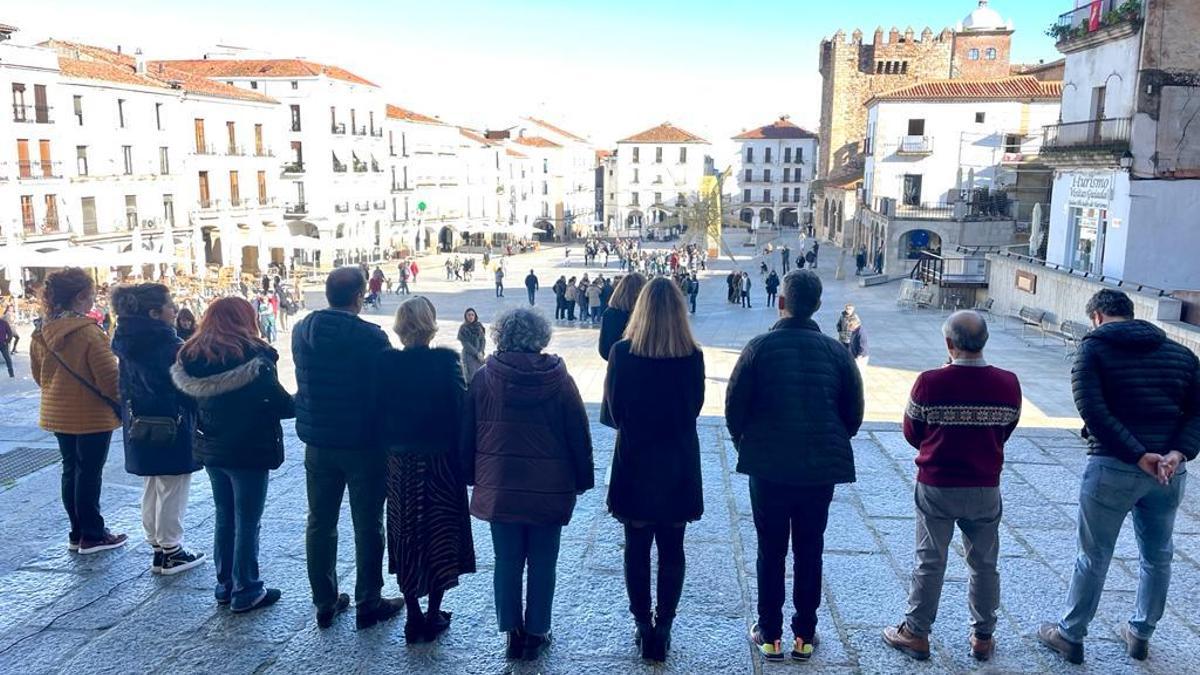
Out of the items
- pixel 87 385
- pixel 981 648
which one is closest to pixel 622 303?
pixel 981 648

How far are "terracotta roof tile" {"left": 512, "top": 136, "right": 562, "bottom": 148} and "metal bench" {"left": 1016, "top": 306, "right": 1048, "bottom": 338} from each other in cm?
5961

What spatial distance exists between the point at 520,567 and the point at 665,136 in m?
79.3

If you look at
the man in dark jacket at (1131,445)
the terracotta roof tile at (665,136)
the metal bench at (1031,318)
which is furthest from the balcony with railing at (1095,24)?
the terracotta roof tile at (665,136)

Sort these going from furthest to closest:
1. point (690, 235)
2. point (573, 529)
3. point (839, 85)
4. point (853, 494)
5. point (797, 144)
Result: 1. point (797, 144)
2. point (839, 85)
3. point (690, 235)
4. point (853, 494)
5. point (573, 529)

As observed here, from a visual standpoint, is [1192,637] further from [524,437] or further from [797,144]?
[797,144]

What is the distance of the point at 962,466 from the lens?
351 cm

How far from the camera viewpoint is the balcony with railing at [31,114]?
99.9 ft

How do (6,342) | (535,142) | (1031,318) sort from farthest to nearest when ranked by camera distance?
(535,142)
(1031,318)
(6,342)

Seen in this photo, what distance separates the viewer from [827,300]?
2758 centimetres

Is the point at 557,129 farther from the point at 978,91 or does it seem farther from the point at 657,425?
the point at 657,425

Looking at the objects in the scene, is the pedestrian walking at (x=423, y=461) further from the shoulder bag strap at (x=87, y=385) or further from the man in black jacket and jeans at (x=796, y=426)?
the shoulder bag strap at (x=87, y=385)

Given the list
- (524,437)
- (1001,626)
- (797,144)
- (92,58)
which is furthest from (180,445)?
(797,144)

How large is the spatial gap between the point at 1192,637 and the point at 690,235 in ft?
145

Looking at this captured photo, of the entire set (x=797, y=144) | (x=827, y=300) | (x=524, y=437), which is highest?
(x=797, y=144)
